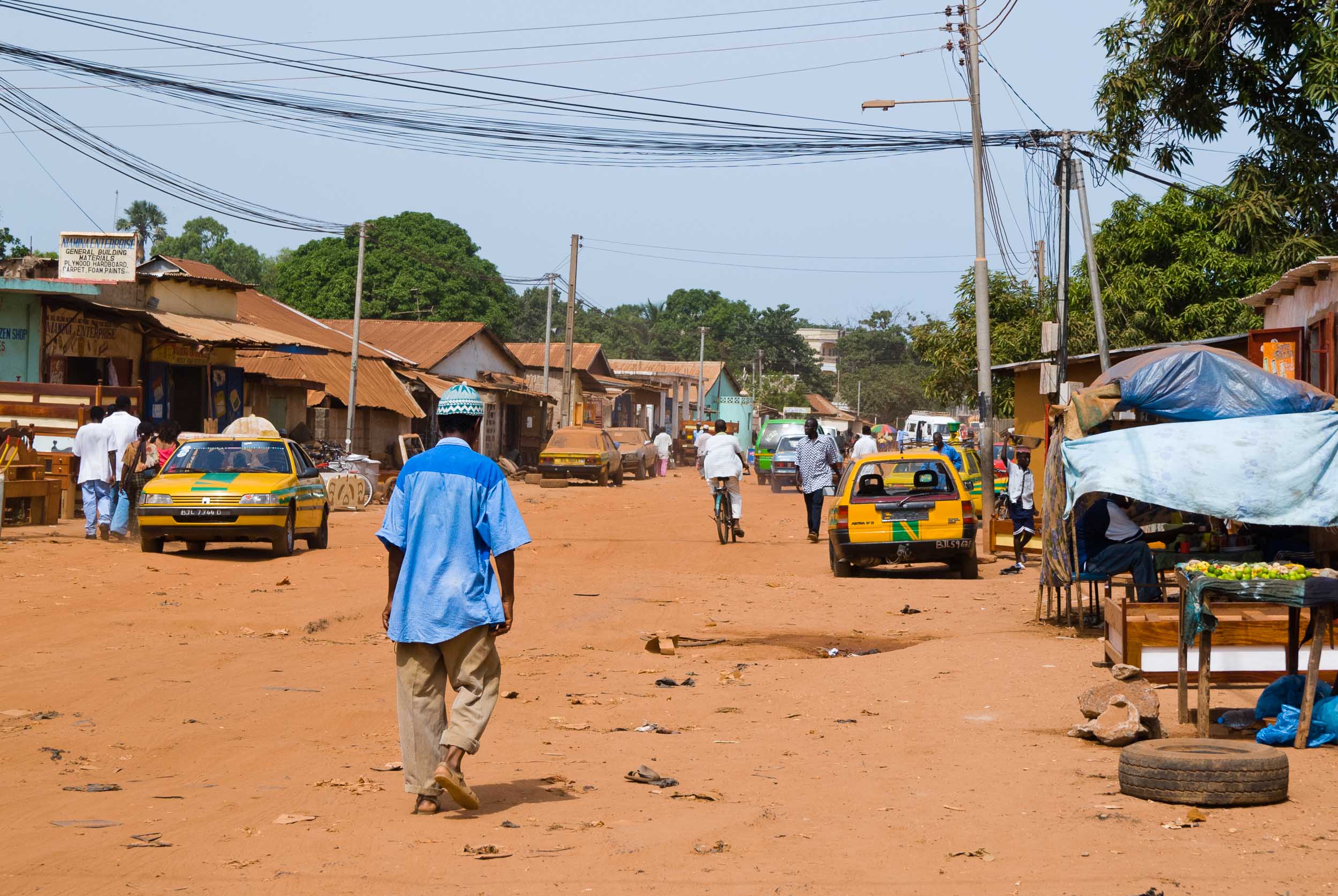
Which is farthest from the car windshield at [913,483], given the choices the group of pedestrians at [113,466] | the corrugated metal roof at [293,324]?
the corrugated metal roof at [293,324]

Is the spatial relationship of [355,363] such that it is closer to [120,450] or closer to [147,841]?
[120,450]

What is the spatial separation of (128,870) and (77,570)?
35.8 ft

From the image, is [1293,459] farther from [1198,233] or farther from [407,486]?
[1198,233]

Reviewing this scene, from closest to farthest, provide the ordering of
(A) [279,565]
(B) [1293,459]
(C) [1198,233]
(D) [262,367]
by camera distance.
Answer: (B) [1293,459], (A) [279,565], (C) [1198,233], (D) [262,367]

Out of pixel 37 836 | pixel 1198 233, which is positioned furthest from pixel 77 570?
pixel 1198 233

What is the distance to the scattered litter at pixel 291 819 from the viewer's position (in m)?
5.75

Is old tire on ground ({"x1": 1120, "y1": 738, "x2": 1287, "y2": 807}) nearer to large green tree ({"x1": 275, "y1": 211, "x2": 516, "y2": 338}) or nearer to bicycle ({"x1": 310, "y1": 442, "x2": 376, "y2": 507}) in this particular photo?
bicycle ({"x1": 310, "y1": 442, "x2": 376, "y2": 507})

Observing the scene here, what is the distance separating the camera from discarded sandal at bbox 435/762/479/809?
18.8 ft

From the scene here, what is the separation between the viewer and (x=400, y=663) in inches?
239

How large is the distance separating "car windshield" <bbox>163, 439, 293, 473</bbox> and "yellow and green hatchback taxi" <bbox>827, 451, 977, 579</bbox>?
7.29 metres

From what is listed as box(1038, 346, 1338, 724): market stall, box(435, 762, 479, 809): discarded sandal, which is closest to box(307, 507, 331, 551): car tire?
box(1038, 346, 1338, 724): market stall

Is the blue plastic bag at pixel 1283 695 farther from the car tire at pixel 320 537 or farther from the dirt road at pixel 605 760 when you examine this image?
the car tire at pixel 320 537

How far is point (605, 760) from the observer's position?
7.30 meters

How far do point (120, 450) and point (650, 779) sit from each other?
45.2 ft
